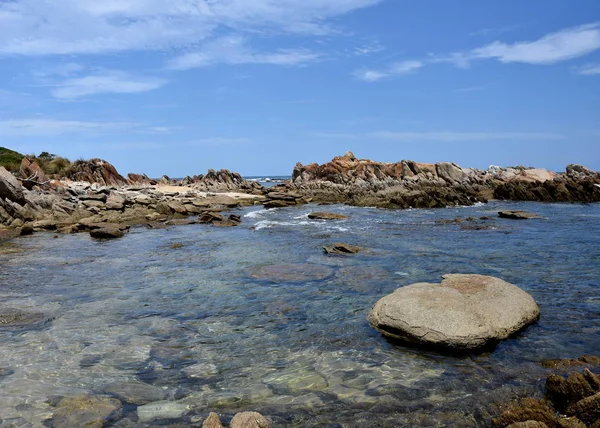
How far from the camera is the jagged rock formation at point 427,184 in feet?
126

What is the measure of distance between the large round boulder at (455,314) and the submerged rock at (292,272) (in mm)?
3942

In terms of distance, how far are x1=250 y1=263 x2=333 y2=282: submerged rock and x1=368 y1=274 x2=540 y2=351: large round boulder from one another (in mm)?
3942

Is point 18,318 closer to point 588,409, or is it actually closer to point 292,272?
point 292,272

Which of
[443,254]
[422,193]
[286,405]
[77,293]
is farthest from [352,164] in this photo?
[286,405]

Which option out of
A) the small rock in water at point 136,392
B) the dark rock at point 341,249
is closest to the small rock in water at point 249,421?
the small rock in water at point 136,392

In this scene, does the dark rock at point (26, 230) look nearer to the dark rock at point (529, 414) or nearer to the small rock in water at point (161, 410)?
the small rock in water at point (161, 410)

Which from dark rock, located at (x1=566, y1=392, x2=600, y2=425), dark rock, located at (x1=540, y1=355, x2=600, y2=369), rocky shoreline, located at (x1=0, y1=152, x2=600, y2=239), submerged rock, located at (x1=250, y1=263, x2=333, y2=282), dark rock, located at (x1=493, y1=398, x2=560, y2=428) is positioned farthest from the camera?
rocky shoreline, located at (x1=0, y1=152, x2=600, y2=239)

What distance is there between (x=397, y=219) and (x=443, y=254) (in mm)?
12491

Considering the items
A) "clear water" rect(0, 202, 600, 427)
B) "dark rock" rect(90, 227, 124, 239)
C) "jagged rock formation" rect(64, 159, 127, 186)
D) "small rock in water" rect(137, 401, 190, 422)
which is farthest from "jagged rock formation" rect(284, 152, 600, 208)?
"small rock in water" rect(137, 401, 190, 422)

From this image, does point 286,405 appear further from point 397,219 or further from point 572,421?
point 397,219

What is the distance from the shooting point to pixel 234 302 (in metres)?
9.31

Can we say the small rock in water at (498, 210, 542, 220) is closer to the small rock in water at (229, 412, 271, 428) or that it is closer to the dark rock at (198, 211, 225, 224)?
the dark rock at (198, 211, 225, 224)

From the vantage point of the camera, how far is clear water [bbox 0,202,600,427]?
16.8 ft

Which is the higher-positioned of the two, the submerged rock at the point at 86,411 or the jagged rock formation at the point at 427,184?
the jagged rock formation at the point at 427,184
